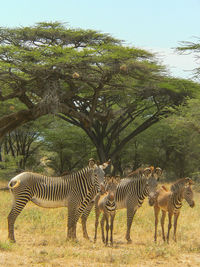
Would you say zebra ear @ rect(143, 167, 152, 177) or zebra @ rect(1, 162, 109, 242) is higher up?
zebra ear @ rect(143, 167, 152, 177)

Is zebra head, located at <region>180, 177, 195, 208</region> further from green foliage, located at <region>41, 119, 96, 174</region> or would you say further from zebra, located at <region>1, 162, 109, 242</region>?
green foliage, located at <region>41, 119, 96, 174</region>

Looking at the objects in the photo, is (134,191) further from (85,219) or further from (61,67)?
(61,67)

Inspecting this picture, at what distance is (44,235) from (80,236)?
86cm

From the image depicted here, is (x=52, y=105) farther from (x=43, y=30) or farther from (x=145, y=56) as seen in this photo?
(x=145, y=56)

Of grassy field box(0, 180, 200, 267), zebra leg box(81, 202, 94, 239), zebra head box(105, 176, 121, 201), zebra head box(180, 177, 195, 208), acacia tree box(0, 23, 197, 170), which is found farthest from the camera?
acacia tree box(0, 23, 197, 170)

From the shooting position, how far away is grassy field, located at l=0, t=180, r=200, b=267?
7254 millimetres

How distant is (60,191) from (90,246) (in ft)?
4.92

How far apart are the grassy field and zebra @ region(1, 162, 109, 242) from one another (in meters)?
0.65

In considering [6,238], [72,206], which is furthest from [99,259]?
[6,238]

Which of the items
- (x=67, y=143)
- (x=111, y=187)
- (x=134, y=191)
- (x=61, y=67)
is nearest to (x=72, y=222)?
(x=111, y=187)

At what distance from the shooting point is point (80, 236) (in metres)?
9.93

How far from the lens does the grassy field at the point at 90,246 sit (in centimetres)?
725

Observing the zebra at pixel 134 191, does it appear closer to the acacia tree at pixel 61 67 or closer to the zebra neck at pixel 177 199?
the zebra neck at pixel 177 199

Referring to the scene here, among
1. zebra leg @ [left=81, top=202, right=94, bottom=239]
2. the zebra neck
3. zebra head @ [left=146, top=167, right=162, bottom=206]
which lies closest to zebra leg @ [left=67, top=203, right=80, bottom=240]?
zebra leg @ [left=81, top=202, right=94, bottom=239]
